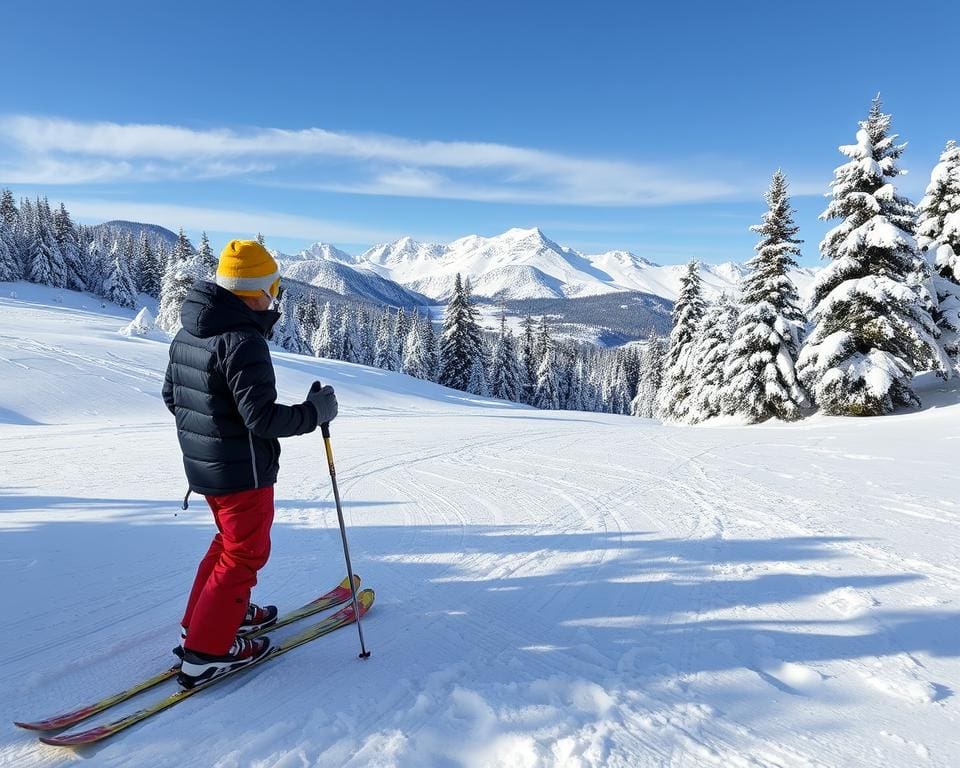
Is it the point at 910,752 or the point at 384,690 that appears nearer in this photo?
the point at 910,752

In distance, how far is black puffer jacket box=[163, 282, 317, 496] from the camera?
259 cm

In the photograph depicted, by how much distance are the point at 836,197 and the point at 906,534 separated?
703 inches

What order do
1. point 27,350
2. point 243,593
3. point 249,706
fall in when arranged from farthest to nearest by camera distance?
point 27,350 → point 243,593 → point 249,706

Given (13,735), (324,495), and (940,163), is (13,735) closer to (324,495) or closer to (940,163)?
(324,495)

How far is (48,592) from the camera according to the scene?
3.50m

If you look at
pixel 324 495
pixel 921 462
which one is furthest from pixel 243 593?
pixel 921 462

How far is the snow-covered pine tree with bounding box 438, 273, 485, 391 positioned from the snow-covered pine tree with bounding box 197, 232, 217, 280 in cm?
1758

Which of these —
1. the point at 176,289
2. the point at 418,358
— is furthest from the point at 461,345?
the point at 176,289

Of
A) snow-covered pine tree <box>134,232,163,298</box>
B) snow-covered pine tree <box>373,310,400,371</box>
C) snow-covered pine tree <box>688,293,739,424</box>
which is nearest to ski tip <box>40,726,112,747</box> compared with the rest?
snow-covered pine tree <box>688,293,739,424</box>

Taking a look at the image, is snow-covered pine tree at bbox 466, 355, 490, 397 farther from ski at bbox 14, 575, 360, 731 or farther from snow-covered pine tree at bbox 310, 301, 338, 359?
ski at bbox 14, 575, 360, 731

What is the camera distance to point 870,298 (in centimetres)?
1753

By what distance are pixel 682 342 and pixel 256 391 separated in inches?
1291

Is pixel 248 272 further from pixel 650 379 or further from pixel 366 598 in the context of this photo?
pixel 650 379

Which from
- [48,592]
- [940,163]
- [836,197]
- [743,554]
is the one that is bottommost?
[48,592]
